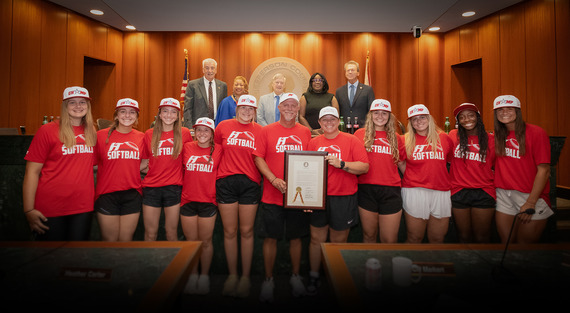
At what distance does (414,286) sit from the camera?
128cm

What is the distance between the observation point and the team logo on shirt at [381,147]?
9.18 ft

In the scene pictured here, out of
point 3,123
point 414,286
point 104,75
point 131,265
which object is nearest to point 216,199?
point 131,265

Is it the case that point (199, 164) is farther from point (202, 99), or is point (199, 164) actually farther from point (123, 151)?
point (202, 99)

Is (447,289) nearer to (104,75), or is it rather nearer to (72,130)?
(72,130)

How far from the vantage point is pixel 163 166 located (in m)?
2.78

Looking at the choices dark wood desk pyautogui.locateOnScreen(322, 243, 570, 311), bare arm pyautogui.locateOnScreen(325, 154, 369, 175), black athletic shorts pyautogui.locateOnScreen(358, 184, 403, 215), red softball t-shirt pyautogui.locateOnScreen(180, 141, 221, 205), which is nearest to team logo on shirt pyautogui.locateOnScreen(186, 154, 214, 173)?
red softball t-shirt pyautogui.locateOnScreen(180, 141, 221, 205)

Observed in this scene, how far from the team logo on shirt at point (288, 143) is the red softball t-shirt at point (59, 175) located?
157 cm

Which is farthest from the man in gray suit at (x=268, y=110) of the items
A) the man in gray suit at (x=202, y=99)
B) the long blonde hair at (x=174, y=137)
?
the long blonde hair at (x=174, y=137)

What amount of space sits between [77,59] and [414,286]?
806 centimetres

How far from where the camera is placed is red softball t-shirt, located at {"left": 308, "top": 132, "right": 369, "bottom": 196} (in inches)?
105

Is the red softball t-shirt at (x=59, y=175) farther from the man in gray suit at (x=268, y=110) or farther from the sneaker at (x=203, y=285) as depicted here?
the man in gray suit at (x=268, y=110)

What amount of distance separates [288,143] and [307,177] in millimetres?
400

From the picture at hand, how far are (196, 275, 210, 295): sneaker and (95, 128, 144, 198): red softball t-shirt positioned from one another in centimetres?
100

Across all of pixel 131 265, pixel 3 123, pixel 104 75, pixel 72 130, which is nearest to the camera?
pixel 131 265
